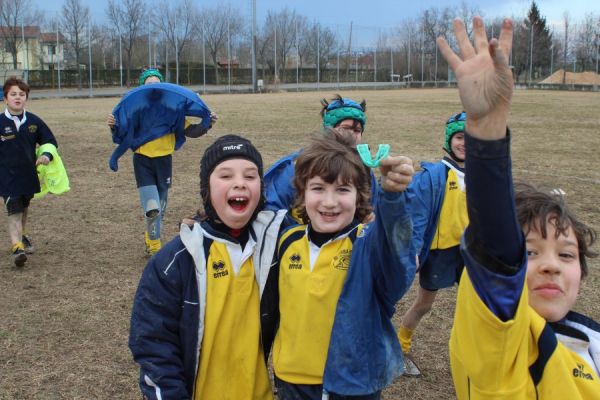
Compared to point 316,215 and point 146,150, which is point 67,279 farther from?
point 316,215

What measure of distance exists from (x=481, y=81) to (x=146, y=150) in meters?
5.78

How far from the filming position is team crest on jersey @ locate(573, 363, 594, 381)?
1.51 m

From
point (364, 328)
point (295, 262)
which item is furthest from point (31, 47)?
point (364, 328)

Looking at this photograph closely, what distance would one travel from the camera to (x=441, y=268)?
4066 mm

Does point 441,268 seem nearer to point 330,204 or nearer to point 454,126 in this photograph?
point 454,126

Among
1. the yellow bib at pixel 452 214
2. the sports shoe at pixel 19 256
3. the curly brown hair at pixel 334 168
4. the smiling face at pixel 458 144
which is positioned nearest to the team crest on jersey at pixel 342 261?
the curly brown hair at pixel 334 168

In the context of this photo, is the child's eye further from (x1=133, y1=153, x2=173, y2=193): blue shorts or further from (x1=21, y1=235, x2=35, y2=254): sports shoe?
(x1=21, y1=235, x2=35, y2=254): sports shoe

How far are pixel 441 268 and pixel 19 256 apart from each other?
445 centimetres

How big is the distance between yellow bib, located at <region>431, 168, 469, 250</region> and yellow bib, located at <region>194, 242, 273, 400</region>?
1882mm

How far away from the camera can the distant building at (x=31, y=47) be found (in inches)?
2024

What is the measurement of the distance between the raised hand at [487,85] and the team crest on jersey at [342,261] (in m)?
1.17

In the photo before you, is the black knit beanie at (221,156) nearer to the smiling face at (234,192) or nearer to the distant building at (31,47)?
the smiling face at (234,192)

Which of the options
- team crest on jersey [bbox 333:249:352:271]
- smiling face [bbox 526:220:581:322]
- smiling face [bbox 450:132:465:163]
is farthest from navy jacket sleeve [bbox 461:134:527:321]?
A: smiling face [bbox 450:132:465:163]

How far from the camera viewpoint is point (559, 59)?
72.8 metres
